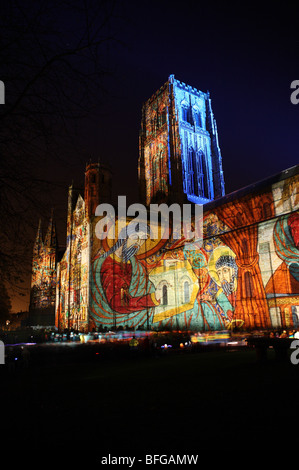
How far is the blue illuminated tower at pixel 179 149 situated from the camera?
158ft

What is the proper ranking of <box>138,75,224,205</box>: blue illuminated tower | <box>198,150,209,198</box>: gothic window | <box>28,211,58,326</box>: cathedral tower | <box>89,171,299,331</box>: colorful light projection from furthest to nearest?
<box>28,211,58,326</box>: cathedral tower
<box>198,150,209,198</box>: gothic window
<box>138,75,224,205</box>: blue illuminated tower
<box>89,171,299,331</box>: colorful light projection

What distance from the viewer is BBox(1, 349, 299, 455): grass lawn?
3.13m

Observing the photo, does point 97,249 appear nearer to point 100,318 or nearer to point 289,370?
point 100,318

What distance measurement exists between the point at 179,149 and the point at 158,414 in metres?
47.0

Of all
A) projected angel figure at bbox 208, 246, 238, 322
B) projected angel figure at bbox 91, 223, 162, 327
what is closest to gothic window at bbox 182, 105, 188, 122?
projected angel figure at bbox 91, 223, 162, 327

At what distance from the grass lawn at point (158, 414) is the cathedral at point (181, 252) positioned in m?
12.0

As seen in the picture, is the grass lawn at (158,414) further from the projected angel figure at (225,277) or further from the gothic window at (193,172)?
the gothic window at (193,172)

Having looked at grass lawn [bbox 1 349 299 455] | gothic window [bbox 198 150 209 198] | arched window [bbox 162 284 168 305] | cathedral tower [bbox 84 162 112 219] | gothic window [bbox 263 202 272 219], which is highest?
gothic window [bbox 198 150 209 198]

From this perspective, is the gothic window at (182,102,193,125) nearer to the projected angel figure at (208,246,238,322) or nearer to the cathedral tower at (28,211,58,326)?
the cathedral tower at (28,211,58,326)

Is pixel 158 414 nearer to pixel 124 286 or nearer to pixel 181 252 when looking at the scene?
pixel 181 252

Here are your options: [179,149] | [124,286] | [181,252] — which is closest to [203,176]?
[179,149]

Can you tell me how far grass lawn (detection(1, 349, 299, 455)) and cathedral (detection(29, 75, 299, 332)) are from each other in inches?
470
